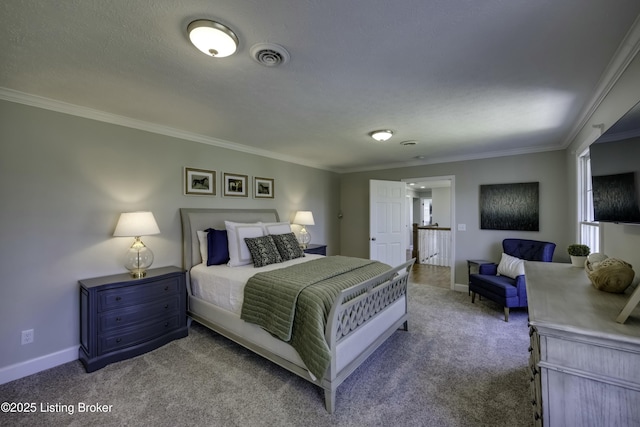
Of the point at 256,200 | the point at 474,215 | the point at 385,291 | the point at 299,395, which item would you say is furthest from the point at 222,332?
the point at 474,215

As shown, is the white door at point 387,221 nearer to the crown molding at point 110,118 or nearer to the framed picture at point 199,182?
the crown molding at point 110,118

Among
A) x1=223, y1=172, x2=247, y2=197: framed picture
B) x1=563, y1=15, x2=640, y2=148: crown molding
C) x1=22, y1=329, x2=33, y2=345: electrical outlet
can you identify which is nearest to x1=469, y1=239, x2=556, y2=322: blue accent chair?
x1=563, y1=15, x2=640, y2=148: crown molding

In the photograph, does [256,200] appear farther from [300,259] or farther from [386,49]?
[386,49]

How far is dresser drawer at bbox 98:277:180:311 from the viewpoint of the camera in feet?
7.95

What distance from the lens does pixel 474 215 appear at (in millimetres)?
4570

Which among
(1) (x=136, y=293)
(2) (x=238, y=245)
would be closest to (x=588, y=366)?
(2) (x=238, y=245)

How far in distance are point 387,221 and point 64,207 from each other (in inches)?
181

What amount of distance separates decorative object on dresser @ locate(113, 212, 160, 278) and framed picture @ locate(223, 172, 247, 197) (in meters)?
1.26

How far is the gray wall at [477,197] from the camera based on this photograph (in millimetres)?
3934

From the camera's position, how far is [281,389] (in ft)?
6.89

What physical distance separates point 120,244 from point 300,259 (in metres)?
2.04

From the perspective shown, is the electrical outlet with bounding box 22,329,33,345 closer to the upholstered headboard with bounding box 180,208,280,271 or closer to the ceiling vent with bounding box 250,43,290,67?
the upholstered headboard with bounding box 180,208,280,271

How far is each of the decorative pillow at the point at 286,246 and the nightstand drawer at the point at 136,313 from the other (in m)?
1.27

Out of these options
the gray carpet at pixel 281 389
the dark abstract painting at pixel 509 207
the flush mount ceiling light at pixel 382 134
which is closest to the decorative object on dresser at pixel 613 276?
the gray carpet at pixel 281 389
